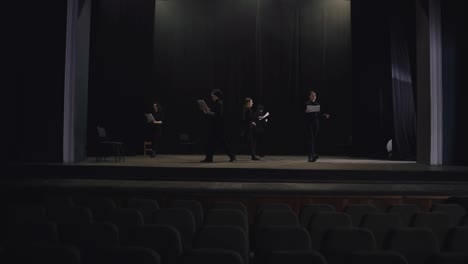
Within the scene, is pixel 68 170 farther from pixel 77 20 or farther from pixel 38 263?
pixel 38 263

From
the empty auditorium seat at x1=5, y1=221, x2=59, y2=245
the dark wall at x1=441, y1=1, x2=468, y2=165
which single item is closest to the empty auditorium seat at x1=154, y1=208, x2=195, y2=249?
the empty auditorium seat at x1=5, y1=221, x2=59, y2=245

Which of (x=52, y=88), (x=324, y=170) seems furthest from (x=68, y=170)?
(x=324, y=170)

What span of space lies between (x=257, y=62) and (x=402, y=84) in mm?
4694

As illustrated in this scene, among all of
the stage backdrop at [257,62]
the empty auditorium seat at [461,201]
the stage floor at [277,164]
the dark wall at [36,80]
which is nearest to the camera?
the empty auditorium seat at [461,201]

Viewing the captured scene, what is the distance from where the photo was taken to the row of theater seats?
7.04 ft

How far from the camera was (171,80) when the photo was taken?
1486 cm

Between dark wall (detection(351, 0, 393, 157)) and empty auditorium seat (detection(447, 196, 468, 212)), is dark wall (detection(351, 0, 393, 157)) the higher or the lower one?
the higher one

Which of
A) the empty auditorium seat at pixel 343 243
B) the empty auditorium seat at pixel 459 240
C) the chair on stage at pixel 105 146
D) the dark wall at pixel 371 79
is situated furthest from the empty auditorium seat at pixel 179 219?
the dark wall at pixel 371 79

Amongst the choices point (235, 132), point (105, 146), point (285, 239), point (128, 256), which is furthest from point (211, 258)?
point (235, 132)

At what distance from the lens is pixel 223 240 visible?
→ 2.92m

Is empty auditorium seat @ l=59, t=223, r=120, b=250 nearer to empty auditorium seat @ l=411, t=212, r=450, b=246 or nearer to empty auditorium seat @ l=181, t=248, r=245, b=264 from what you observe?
empty auditorium seat @ l=181, t=248, r=245, b=264

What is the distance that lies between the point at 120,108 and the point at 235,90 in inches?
148

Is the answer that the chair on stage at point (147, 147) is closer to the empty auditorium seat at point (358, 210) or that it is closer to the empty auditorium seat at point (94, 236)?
the empty auditorium seat at point (358, 210)

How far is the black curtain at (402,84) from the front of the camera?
12.0 metres
